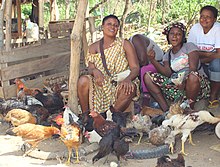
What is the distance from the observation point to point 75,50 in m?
4.69

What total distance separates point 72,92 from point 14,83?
78.2 inches

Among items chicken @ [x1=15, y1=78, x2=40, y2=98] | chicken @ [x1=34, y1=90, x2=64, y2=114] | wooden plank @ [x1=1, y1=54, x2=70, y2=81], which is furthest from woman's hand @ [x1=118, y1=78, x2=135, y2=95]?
wooden plank @ [x1=1, y1=54, x2=70, y2=81]

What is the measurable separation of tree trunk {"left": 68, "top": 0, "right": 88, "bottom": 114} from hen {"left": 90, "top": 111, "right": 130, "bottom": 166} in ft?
1.91

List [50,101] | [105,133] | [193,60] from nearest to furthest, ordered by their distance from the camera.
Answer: [105,133] < [193,60] < [50,101]

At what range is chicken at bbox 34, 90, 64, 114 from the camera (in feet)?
19.4

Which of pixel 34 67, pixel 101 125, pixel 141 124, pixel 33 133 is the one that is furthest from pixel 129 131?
pixel 34 67

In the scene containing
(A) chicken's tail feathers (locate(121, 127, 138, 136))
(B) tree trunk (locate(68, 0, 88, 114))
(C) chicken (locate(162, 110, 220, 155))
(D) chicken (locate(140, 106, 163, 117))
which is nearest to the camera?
(C) chicken (locate(162, 110, 220, 155))

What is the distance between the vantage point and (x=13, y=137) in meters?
5.06

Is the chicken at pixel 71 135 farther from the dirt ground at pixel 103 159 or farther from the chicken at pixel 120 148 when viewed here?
the chicken at pixel 120 148

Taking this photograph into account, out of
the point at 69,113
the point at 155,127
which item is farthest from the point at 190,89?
the point at 69,113

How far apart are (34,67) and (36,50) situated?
331 millimetres

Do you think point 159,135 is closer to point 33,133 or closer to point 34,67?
point 33,133

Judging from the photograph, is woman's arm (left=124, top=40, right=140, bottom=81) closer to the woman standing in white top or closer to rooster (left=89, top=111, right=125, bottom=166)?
rooster (left=89, top=111, right=125, bottom=166)

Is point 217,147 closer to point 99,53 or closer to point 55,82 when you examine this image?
point 99,53
